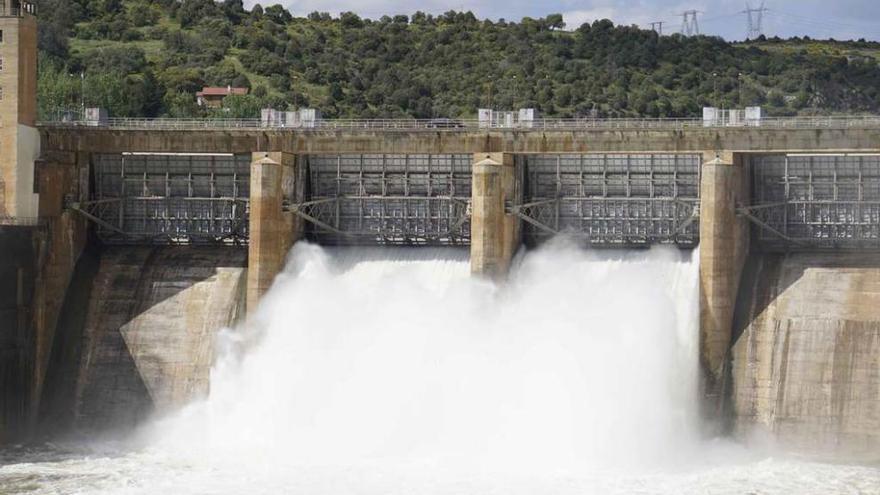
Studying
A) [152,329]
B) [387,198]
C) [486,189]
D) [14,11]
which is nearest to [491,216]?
[486,189]

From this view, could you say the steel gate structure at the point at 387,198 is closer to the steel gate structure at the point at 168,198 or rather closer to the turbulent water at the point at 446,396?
the turbulent water at the point at 446,396

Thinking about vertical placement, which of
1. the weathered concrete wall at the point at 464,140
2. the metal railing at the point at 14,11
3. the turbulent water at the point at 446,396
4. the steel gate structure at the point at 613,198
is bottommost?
the turbulent water at the point at 446,396

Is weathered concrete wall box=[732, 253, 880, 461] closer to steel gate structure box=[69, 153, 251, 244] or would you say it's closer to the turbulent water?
the turbulent water

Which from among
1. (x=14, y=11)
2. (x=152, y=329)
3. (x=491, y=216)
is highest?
(x=14, y=11)

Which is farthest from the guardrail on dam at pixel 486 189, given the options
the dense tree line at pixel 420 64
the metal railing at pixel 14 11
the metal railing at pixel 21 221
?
the dense tree line at pixel 420 64

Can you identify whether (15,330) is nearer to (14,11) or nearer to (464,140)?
(14,11)
